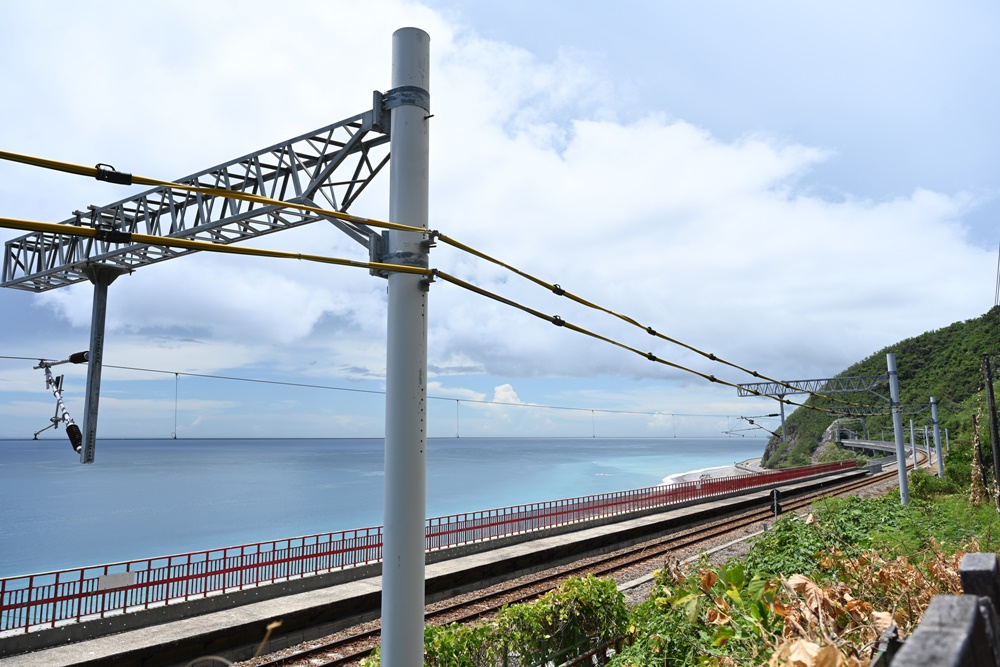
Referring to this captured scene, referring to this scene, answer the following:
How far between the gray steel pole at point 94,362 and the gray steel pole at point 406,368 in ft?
26.3

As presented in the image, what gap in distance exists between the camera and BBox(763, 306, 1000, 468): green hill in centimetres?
8894

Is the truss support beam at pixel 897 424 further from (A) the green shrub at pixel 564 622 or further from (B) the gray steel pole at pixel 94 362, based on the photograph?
(B) the gray steel pole at pixel 94 362

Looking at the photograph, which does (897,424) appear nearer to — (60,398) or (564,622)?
(564,622)

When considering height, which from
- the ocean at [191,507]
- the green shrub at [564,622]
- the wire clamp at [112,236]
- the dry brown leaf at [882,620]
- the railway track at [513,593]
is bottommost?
the ocean at [191,507]

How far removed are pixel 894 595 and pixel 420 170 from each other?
4944mm

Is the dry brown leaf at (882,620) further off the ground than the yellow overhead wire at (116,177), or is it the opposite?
the yellow overhead wire at (116,177)

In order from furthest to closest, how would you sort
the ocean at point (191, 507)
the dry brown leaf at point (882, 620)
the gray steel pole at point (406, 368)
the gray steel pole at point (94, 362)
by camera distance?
the ocean at point (191, 507) → the gray steel pole at point (94, 362) → the gray steel pole at point (406, 368) → the dry brown leaf at point (882, 620)

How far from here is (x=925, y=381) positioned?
10506cm

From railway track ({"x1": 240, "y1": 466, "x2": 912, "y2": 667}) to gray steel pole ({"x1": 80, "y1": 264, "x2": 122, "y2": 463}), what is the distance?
5.06m

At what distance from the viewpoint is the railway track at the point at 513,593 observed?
1260cm

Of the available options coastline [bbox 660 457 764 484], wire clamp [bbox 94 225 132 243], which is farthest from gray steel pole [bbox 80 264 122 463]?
coastline [bbox 660 457 764 484]

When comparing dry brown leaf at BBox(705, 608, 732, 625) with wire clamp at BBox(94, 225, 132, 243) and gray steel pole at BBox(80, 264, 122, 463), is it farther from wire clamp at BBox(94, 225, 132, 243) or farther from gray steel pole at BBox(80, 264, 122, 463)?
gray steel pole at BBox(80, 264, 122, 463)

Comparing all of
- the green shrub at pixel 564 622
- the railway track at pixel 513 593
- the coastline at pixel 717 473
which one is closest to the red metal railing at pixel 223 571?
the railway track at pixel 513 593

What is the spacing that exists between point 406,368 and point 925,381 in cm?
12412
